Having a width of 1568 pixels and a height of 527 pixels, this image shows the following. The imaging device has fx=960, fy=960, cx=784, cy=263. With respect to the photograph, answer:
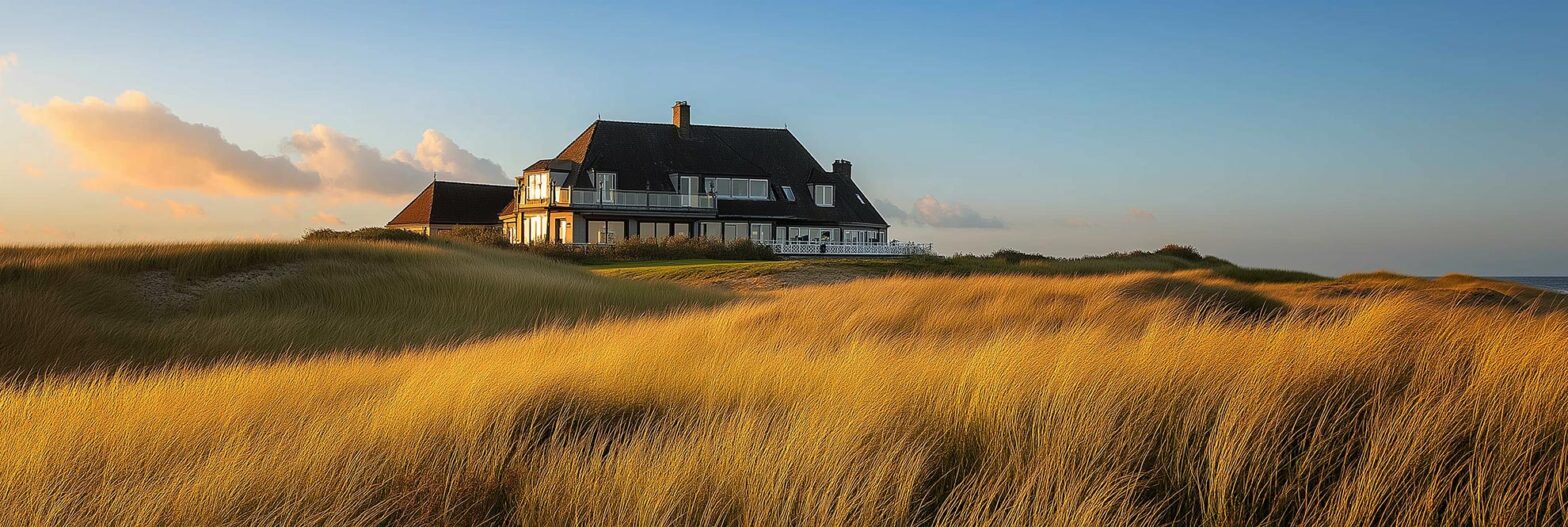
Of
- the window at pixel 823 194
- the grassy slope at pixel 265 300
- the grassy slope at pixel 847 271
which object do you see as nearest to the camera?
the grassy slope at pixel 265 300

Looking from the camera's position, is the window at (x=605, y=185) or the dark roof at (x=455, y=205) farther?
the dark roof at (x=455, y=205)

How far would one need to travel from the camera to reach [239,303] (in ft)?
45.7

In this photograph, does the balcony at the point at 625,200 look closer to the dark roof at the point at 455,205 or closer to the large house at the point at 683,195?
the large house at the point at 683,195

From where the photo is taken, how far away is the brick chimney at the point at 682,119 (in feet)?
157

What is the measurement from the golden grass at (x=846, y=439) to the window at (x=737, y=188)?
3992 cm

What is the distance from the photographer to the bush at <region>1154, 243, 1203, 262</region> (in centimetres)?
3584

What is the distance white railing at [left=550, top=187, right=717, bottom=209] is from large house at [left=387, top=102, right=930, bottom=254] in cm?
5

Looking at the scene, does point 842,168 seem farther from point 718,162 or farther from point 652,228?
point 652,228

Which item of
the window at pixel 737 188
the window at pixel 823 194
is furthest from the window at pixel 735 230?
the window at pixel 823 194

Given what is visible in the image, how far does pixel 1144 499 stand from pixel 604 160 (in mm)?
41723

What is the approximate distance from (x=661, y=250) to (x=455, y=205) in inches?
870

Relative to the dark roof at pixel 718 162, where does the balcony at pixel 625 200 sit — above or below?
below

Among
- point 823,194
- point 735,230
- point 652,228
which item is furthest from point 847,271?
point 823,194

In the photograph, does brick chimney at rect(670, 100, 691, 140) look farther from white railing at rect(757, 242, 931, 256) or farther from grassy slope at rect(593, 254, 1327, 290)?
grassy slope at rect(593, 254, 1327, 290)
